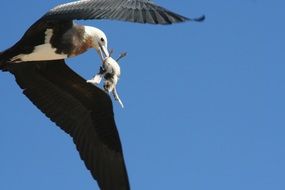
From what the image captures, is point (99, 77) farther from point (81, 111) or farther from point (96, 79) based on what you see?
point (81, 111)

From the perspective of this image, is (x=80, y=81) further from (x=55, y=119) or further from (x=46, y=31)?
(x=46, y=31)

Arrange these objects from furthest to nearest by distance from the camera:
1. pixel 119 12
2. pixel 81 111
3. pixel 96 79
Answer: pixel 81 111 < pixel 96 79 < pixel 119 12

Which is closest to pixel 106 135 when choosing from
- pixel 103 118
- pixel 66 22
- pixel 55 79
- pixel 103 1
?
pixel 103 118

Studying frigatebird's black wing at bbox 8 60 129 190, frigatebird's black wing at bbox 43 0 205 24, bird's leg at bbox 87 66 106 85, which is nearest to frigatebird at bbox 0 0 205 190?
frigatebird's black wing at bbox 8 60 129 190

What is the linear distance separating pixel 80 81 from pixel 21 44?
0.97 m

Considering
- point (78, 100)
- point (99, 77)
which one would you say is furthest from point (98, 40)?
point (78, 100)

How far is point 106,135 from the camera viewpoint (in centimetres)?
791

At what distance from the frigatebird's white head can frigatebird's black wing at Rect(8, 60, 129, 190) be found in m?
0.52

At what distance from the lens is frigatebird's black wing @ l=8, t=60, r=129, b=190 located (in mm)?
7773

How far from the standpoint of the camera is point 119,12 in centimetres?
546

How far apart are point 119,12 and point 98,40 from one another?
1917 mm

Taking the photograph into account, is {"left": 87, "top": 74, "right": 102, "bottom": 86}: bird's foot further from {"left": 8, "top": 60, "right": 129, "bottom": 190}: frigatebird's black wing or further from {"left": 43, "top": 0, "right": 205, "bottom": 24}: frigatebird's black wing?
{"left": 43, "top": 0, "right": 205, "bottom": 24}: frigatebird's black wing

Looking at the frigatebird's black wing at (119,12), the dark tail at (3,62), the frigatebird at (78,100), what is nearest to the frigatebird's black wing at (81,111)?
the frigatebird at (78,100)

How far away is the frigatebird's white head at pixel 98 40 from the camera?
7336 millimetres
